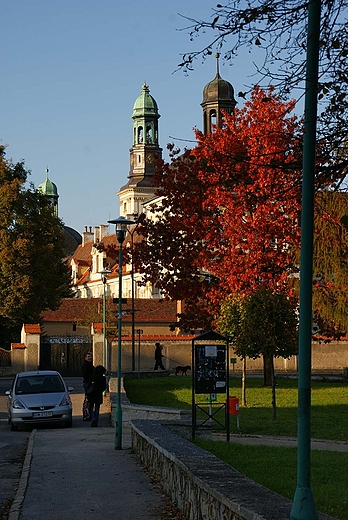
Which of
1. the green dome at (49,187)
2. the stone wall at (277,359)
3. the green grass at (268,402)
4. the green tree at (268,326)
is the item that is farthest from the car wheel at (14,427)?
the green dome at (49,187)

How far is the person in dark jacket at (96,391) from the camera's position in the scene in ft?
78.9

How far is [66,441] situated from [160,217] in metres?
17.2

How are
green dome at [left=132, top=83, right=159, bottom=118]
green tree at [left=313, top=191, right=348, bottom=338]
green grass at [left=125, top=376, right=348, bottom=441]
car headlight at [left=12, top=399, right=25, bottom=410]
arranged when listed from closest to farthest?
green grass at [left=125, top=376, right=348, bottom=441]
car headlight at [left=12, top=399, right=25, bottom=410]
green tree at [left=313, top=191, right=348, bottom=338]
green dome at [left=132, top=83, right=159, bottom=118]

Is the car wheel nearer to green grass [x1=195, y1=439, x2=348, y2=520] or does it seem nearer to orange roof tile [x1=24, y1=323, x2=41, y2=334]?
green grass [x1=195, y1=439, x2=348, y2=520]

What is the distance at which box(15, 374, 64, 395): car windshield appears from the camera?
25.4 m

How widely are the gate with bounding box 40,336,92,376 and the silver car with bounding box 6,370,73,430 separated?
30.6 m

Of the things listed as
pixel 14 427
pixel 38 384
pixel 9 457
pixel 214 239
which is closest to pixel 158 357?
pixel 214 239

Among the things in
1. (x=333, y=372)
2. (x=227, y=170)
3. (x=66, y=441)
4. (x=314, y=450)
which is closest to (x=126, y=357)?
(x=333, y=372)

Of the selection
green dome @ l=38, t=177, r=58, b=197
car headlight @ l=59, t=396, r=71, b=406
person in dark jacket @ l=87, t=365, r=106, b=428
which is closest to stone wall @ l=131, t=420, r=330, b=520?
person in dark jacket @ l=87, t=365, r=106, b=428

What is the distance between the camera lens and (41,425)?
25.1 meters

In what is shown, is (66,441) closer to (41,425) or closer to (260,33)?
(41,425)

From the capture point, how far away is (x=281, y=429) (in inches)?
822

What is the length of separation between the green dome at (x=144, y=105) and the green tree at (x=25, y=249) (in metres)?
92.3

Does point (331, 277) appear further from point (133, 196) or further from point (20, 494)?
point (133, 196)
